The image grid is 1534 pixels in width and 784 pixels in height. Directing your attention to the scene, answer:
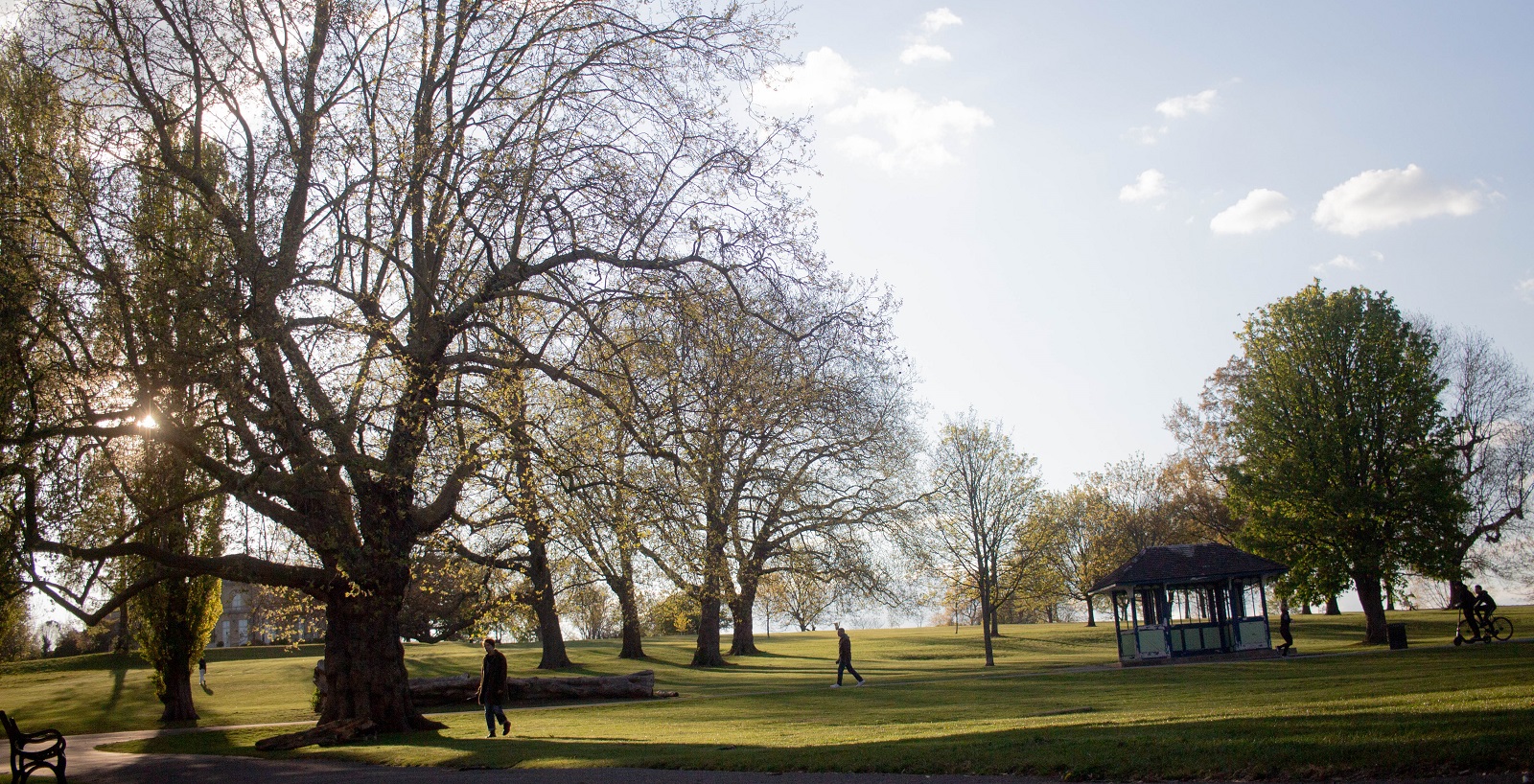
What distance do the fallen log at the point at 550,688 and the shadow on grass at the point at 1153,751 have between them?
12.5 m

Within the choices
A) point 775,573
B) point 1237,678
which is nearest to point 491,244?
point 1237,678

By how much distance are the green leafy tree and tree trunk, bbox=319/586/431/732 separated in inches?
1292

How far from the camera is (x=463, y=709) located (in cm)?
2650

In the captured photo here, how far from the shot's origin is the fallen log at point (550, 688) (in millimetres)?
26938

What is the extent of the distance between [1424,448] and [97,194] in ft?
138

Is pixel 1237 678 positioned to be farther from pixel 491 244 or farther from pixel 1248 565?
pixel 491 244

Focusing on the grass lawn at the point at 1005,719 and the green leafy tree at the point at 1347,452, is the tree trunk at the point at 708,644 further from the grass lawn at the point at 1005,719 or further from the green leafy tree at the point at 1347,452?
the green leafy tree at the point at 1347,452

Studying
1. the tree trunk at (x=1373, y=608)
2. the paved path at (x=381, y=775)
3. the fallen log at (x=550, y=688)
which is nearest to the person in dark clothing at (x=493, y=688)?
the paved path at (x=381, y=775)

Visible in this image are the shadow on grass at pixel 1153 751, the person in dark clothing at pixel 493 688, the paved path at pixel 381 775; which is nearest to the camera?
the shadow on grass at pixel 1153 751

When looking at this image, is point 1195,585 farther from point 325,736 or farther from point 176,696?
point 176,696

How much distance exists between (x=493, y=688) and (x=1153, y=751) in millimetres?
11607

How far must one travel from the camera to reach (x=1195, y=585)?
36.8m

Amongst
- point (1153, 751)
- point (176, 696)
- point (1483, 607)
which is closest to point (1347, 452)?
point (1483, 607)

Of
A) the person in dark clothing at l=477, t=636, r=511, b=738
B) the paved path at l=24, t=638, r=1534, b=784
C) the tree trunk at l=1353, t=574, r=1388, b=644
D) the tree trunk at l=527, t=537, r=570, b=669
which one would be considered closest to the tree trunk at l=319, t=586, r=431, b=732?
the person in dark clothing at l=477, t=636, r=511, b=738
